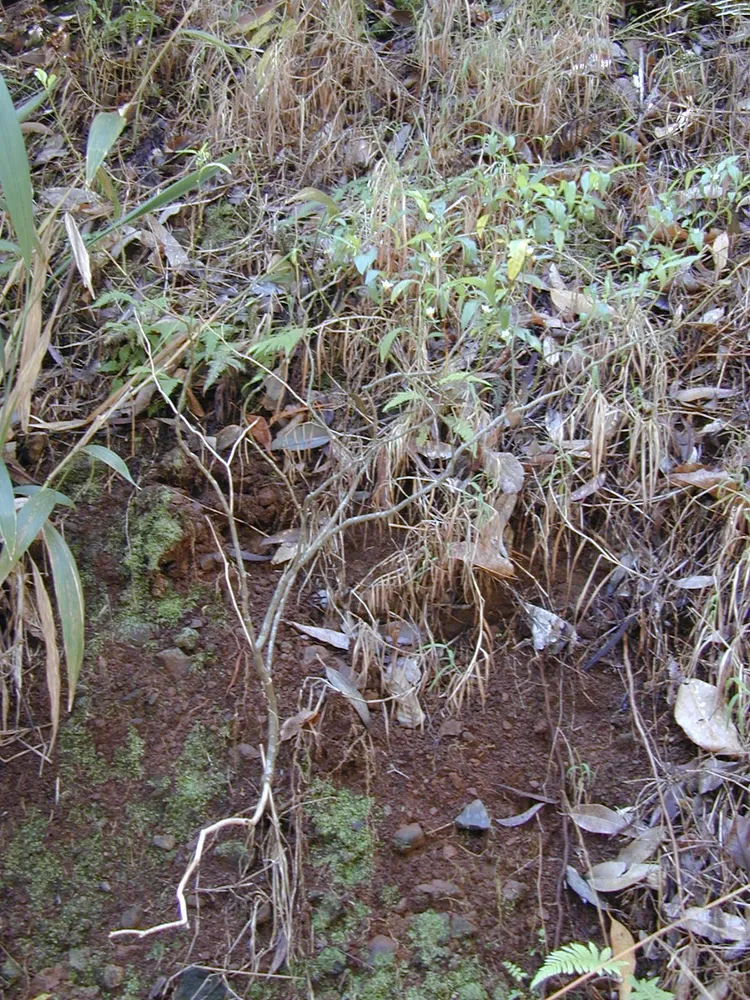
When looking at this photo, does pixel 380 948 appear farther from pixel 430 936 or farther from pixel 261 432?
pixel 261 432

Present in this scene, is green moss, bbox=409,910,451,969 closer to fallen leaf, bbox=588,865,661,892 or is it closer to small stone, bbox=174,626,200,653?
fallen leaf, bbox=588,865,661,892

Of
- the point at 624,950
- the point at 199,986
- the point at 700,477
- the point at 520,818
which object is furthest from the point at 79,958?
the point at 700,477

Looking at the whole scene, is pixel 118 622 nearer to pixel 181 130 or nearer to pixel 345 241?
pixel 345 241

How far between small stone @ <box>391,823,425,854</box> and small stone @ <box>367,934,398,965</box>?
16cm

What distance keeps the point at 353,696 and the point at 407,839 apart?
0.30 meters

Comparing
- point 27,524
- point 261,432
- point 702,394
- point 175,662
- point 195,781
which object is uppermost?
point 27,524

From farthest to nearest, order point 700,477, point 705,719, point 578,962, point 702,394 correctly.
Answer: point 702,394 < point 700,477 < point 705,719 < point 578,962

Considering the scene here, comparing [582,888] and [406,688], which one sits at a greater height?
[406,688]

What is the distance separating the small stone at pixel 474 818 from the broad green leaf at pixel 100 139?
1.53 m

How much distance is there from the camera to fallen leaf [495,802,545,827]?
188cm

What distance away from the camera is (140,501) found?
7.09 ft

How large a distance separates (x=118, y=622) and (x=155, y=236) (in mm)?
1118

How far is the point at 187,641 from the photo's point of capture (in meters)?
2.03

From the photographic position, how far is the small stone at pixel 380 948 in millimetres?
1754
